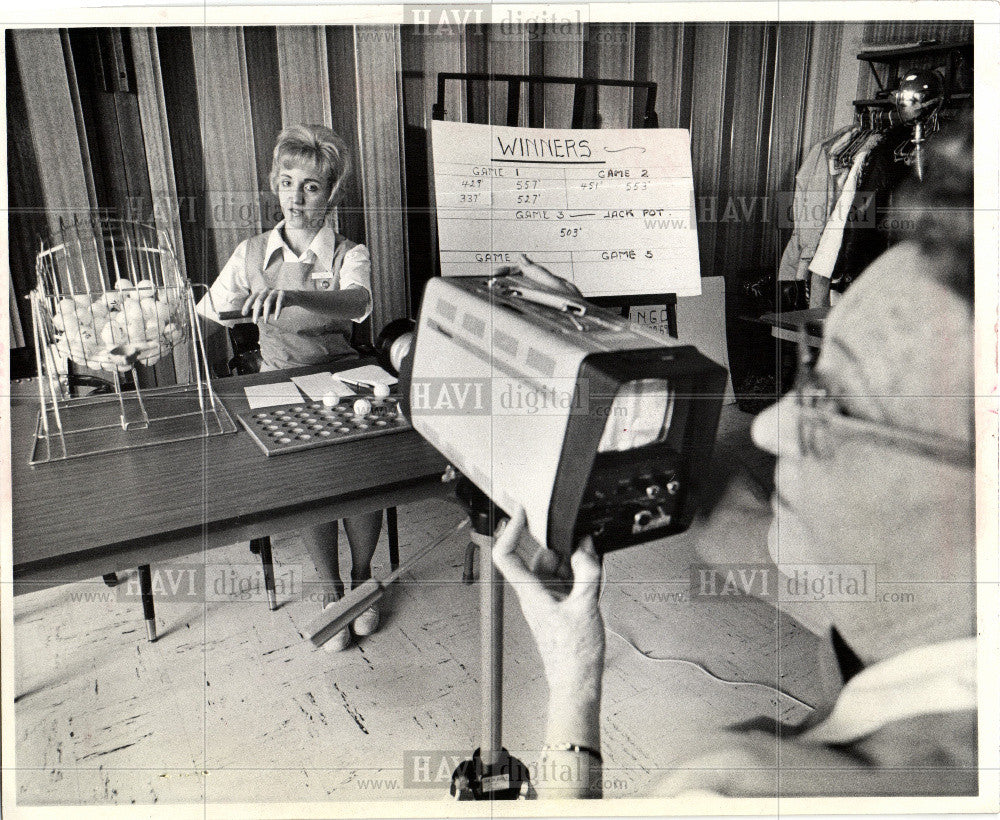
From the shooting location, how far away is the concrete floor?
124 centimetres

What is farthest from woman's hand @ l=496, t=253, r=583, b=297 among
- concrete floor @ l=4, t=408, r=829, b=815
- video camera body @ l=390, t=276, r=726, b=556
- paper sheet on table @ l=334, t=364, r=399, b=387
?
paper sheet on table @ l=334, t=364, r=399, b=387

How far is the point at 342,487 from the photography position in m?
1.12

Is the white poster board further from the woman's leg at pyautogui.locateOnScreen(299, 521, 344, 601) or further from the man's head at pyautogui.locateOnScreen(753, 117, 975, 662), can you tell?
the woman's leg at pyautogui.locateOnScreen(299, 521, 344, 601)

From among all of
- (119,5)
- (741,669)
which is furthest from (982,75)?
(119,5)

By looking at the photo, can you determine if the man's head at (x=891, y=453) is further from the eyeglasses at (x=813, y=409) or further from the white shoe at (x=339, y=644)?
the white shoe at (x=339, y=644)

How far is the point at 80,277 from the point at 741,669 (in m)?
1.91

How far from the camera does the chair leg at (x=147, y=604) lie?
5.83 ft

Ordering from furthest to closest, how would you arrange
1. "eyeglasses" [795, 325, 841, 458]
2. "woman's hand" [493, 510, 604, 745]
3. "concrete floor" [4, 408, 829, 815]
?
"concrete floor" [4, 408, 829, 815], "eyeglasses" [795, 325, 841, 458], "woman's hand" [493, 510, 604, 745]

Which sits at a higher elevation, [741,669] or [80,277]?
[80,277]

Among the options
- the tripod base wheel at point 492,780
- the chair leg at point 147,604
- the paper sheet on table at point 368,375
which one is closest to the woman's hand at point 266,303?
the paper sheet on table at point 368,375

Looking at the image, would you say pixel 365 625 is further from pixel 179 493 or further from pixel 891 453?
pixel 891 453

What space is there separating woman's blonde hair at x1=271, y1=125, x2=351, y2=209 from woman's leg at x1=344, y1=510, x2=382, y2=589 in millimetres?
811

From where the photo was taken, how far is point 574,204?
1.54m

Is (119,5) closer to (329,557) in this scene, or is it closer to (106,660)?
(329,557)
